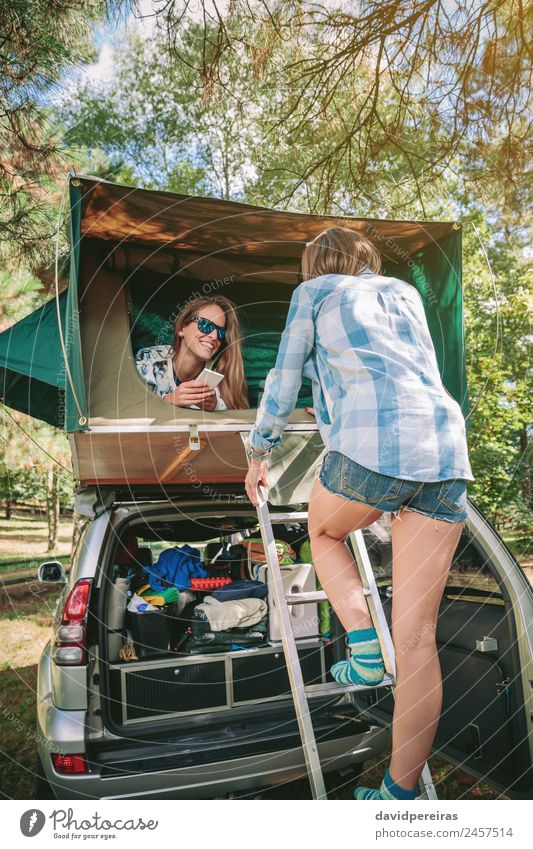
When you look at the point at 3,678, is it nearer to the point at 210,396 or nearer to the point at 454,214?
the point at 210,396

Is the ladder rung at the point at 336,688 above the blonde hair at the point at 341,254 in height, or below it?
below

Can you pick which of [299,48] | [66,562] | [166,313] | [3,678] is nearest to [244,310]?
[166,313]

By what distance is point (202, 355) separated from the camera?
158 inches

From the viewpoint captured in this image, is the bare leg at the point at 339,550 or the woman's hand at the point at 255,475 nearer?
the bare leg at the point at 339,550

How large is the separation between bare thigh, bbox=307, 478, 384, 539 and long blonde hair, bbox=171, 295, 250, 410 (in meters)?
1.54

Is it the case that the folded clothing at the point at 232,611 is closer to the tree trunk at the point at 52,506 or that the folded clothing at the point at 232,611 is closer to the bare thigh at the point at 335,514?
the bare thigh at the point at 335,514

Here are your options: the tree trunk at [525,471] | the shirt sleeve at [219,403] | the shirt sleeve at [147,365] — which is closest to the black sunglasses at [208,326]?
the shirt sleeve at [147,365]

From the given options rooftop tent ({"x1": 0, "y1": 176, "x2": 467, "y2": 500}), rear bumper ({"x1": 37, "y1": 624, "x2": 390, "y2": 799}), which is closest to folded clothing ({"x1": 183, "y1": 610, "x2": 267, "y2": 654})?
rear bumper ({"x1": 37, "y1": 624, "x2": 390, "y2": 799})

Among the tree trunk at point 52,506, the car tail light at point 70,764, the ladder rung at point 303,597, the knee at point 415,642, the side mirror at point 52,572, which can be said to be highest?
the knee at point 415,642

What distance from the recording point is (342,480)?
2.13 m

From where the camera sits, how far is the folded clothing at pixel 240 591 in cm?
340

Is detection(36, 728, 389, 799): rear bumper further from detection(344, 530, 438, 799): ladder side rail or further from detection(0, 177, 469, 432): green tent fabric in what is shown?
detection(0, 177, 469, 432): green tent fabric

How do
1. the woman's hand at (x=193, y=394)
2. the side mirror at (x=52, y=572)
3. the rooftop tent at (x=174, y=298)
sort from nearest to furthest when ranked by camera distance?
the rooftop tent at (x=174, y=298)
the side mirror at (x=52, y=572)
the woman's hand at (x=193, y=394)

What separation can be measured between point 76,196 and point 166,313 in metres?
1.52
